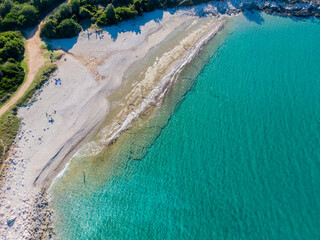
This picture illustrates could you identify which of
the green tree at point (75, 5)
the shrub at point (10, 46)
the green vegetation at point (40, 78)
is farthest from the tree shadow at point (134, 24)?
the shrub at point (10, 46)

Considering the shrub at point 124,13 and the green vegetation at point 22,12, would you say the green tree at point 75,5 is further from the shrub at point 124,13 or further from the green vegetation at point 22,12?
the shrub at point 124,13

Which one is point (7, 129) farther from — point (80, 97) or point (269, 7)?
point (269, 7)

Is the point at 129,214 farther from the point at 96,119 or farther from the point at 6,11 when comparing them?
the point at 6,11

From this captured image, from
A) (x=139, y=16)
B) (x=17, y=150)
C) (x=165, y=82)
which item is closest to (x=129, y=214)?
(x=17, y=150)

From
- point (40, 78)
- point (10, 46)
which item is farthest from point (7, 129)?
point (10, 46)

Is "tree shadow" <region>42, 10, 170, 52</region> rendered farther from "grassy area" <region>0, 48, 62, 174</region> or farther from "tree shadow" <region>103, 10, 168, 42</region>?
"grassy area" <region>0, 48, 62, 174</region>
